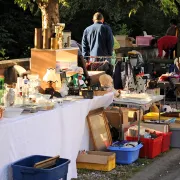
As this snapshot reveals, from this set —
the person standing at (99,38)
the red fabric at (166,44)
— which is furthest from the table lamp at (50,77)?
the red fabric at (166,44)

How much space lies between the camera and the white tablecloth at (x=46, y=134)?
506cm

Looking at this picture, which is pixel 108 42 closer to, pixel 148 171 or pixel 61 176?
pixel 148 171

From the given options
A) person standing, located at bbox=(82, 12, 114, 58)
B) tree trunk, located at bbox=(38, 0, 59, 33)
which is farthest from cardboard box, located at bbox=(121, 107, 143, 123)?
tree trunk, located at bbox=(38, 0, 59, 33)

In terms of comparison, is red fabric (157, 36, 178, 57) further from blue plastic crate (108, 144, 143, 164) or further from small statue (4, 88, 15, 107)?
small statue (4, 88, 15, 107)

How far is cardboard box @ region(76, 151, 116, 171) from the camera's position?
657cm

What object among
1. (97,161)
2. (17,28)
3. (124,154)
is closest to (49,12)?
(124,154)

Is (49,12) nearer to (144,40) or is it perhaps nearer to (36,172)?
(36,172)

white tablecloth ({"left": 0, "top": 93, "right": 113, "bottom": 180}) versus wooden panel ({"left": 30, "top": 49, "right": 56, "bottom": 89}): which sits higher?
wooden panel ({"left": 30, "top": 49, "right": 56, "bottom": 89})

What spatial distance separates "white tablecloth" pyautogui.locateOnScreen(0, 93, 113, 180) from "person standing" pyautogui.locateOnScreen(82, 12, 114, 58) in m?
3.45

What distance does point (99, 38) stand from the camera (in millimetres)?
10367

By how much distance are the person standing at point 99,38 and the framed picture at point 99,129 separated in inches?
125

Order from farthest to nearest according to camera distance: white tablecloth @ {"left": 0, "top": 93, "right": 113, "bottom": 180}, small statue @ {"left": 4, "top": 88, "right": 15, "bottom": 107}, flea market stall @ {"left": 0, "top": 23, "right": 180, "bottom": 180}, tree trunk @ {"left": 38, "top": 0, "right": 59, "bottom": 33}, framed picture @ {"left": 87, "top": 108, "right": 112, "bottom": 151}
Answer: tree trunk @ {"left": 38, "top": 0, "right": 59, "bottom": 33}
framed picture @ {"left": 87, "top": 108, "right": 112, "bottom": 151}
small statue @ {"left": 4, "top": 88, "right": 15, "bottom": 107}
flea market stall @ {"left": 0, "top": 23, "right": 180, "bottom": 180}
white tablecloth @ {"left": 0, "top": 93, "right": 113, "bottom": 180}

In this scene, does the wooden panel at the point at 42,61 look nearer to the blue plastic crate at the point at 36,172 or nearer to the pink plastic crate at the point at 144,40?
the blue plastic crate at the point at 36,172

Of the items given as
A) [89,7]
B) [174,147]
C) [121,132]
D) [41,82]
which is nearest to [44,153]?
[41,82]
